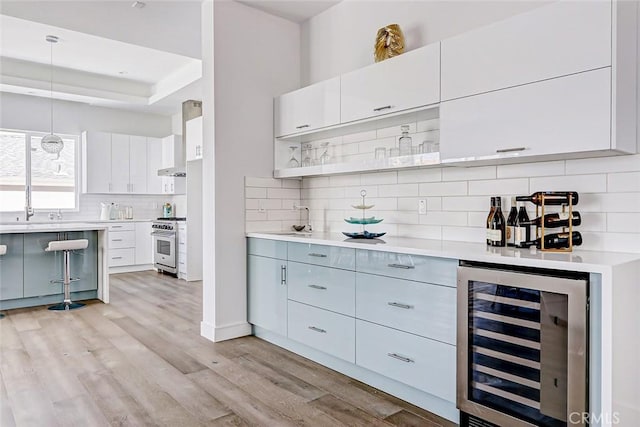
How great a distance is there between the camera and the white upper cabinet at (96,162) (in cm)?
712

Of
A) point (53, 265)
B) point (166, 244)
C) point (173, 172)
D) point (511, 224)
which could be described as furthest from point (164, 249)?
point (511, 224)

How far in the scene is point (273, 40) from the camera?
3.91 meters

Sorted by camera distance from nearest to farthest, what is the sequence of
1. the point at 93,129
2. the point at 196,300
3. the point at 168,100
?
1. the point at 196,300
2. the point at 168,100
3. the point at 93,129

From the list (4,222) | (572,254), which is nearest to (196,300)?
(4,222)

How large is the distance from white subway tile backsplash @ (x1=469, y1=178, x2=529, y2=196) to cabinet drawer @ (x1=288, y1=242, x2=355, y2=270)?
34.6 inches

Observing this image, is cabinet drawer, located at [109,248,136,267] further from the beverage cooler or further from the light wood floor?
the beverage cooler

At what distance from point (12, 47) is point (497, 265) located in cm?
628

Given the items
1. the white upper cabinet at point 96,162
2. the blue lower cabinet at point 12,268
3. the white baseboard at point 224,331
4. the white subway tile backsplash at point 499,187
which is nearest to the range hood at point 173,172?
the white upper cabinet at point 96,162

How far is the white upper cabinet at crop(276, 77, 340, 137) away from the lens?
3.36 metres

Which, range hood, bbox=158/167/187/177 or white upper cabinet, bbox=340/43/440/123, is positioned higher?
white upper cabinet, bbox=340/43/440/123

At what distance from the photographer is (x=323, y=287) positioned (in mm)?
2975

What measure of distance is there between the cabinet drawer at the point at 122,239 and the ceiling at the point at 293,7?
4871mm

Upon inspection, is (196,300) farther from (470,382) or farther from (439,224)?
(470,382)

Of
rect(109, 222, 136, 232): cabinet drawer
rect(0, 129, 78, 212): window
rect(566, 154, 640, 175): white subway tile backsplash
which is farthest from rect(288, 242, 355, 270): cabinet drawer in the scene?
rect(0, 129, 78, 212): window
